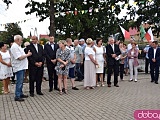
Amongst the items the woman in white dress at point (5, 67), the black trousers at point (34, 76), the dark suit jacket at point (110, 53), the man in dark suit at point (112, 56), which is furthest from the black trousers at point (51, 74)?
the dark suit jacket at point (110, 53)

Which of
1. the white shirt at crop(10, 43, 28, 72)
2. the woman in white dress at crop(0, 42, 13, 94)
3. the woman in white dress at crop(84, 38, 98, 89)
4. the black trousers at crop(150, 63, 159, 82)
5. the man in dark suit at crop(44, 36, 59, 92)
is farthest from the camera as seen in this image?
the black trousers at crop(150, 63, 159, 82)

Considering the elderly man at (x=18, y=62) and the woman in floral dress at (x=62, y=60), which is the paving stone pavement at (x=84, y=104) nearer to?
the elderly man at (x=18, y=62)

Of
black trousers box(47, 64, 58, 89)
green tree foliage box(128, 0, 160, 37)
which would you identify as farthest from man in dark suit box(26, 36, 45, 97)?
green tree foliage box(128, 0, 160, 37)

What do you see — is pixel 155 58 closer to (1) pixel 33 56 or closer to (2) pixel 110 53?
(2) pixel 110 53

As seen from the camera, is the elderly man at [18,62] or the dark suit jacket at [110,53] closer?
the elderly man at [18,62]

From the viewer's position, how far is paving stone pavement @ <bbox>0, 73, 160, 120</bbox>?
7.13m

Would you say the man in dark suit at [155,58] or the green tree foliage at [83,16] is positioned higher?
the green tree foliage at [83,16]

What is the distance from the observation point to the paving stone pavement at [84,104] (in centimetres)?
713

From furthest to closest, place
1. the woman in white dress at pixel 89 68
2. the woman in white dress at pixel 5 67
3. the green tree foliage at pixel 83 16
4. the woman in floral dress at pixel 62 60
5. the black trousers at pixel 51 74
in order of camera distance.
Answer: the green tree foliage at pixel 83 16 < the woman in white dress at pixel 89 68 < the black trousers at pixel 51 74 < the woman in white dress at pixel 5 67 < the woman in floral dress at pixel 62 60

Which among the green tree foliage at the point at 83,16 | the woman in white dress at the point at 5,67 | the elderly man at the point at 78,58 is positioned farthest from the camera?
the green tree foliage at the point at 83,16

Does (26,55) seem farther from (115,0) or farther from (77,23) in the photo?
(115,0)

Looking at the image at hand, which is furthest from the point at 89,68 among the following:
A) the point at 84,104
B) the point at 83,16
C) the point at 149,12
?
the point at 83,16

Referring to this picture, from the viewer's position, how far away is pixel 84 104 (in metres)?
8.53

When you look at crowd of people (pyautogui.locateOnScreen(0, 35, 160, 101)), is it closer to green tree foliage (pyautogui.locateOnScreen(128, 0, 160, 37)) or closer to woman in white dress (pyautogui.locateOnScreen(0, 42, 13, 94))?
woman in white dress (pyautogui.locateOnScreen(0, 42, 13, 94))
